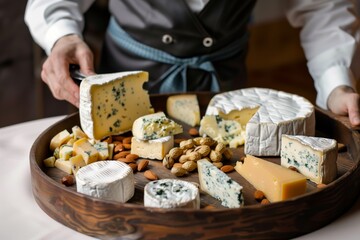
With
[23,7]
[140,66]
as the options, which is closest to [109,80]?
[140,66]

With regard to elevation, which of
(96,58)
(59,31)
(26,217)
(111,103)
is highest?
(59,31)

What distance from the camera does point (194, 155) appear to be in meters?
1.26

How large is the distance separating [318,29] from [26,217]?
1004 millimetres

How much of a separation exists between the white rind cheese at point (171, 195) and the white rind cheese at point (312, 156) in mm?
260

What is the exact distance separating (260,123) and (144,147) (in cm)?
25

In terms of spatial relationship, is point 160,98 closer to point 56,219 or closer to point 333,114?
point 333,114

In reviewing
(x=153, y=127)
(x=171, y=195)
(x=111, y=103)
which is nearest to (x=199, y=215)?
(x=171, y=195)

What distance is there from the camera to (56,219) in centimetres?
111

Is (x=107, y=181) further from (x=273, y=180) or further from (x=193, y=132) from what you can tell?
(x=193, y=132)

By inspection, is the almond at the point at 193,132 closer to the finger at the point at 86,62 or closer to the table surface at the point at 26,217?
the finger at the point at 86,62

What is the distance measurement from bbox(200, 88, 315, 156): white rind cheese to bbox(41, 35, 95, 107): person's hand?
0.31m

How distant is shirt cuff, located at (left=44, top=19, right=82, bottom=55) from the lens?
62.0 inches

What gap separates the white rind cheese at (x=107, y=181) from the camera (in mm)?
1074

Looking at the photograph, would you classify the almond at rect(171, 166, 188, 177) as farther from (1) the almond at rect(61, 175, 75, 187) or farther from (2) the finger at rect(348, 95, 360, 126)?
(2) the finger at rect(348, 95, 360, 126)
